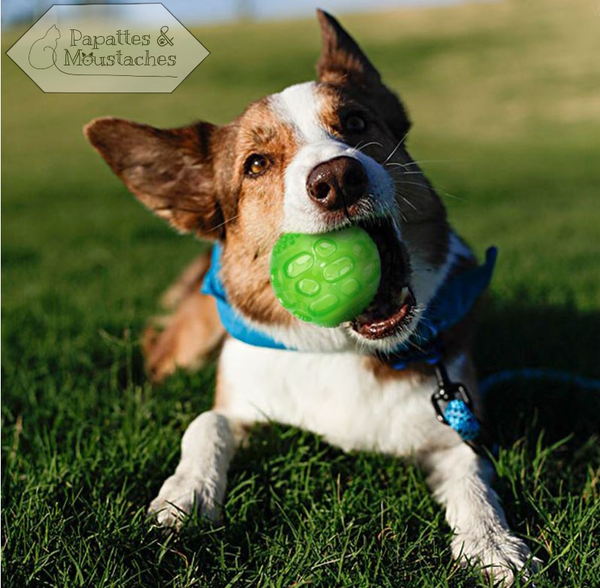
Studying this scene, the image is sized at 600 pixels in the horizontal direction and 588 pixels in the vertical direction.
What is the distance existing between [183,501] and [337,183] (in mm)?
1501

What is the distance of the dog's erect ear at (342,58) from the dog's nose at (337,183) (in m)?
1.35

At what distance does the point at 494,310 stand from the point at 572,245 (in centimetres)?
366

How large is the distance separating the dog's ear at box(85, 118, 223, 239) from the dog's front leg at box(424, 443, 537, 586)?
175 cm

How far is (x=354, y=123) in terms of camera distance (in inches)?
150

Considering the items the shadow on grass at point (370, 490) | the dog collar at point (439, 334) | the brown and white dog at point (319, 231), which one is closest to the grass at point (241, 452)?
the shadow on grass at point (370, 490)

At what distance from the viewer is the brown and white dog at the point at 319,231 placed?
127 inches

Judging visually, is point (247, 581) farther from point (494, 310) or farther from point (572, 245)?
point (572, 245)

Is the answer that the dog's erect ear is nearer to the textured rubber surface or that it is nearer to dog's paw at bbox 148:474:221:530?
the textured rubber surface

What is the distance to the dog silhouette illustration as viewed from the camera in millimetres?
3719

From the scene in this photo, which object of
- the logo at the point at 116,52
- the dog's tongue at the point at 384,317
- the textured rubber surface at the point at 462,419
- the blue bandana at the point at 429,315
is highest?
Answer: the logo at the point at 116,52

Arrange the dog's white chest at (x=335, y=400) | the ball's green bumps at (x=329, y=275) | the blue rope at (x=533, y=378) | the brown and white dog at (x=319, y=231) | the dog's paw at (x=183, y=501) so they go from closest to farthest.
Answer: the dog's paw at (x=183, y=501) < the ball's green bumps at (x=329, y=275) < the brown and white dog at (x=319, y=231) < the dog's white chest at (x=335, y=400) < the blue rope at (x=533, y=378)

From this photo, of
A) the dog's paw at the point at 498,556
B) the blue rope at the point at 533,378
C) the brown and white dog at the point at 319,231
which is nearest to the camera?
the dog's paw at the point at 498,556

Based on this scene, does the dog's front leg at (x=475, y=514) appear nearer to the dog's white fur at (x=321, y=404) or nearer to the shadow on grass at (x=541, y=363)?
the dog's white fur at (x=321, y=404)

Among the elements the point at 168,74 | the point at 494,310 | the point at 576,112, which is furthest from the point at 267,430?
the point at 576,112
